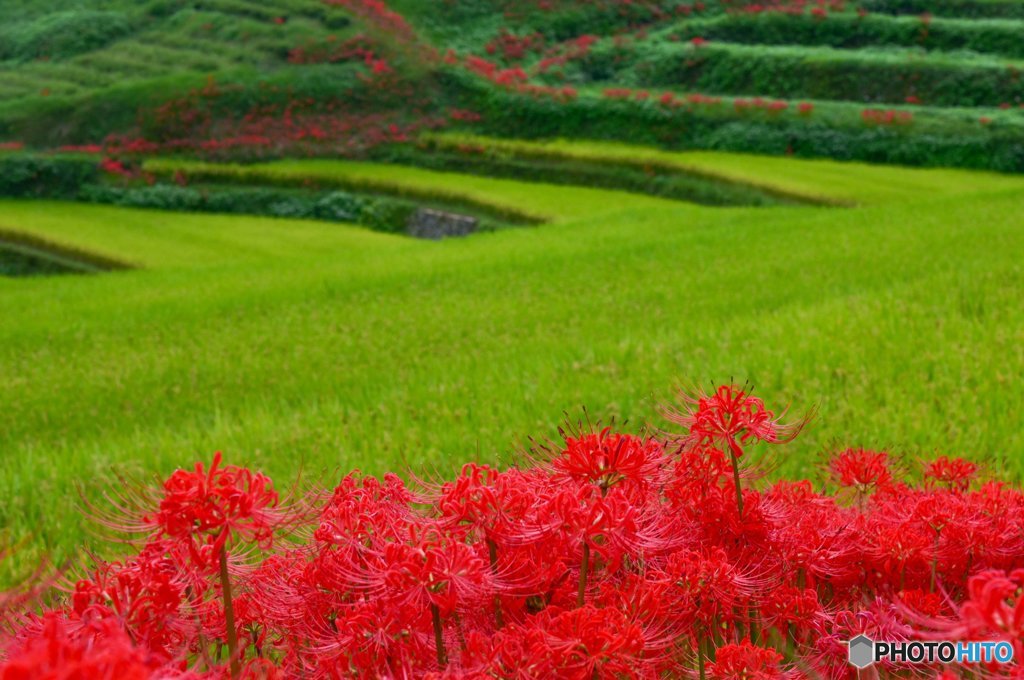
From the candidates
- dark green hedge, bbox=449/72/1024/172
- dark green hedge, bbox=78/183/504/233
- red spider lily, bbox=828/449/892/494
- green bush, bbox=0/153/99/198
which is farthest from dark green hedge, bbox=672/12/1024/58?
red spider lily, bbox=828/449/892/494

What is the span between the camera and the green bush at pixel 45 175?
794 inches

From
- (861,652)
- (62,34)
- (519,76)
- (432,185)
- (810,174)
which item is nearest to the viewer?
(861,652)

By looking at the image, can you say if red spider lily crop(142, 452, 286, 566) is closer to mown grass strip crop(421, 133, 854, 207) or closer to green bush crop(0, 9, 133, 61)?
mown grass strip crop(421, 133, 854, 207)

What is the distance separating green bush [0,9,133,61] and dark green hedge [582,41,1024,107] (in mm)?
14521

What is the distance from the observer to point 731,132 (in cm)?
2103

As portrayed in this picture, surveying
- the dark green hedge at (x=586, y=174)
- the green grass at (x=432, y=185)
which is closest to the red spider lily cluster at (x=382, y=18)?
the dark green hedge at (x=586, y=174)

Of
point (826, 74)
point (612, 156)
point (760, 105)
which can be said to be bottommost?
point (612, 156)

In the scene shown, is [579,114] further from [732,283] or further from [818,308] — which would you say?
[818,308]

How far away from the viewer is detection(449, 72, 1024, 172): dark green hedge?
18.8 metres

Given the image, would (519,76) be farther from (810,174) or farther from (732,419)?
(732,419)

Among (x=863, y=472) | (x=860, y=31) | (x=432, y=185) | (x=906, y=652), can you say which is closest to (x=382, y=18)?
(x=432, y=185)

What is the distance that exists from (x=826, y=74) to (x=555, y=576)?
2402 centimetres

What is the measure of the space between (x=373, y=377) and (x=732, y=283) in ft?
14.2

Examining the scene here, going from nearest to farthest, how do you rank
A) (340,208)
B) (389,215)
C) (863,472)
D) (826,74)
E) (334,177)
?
(863,472) < (389,215) < (340,208) < (334,177) < (826,74)
